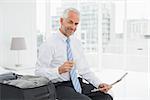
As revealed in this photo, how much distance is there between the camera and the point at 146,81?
16.4ft

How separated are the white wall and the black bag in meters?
3.47

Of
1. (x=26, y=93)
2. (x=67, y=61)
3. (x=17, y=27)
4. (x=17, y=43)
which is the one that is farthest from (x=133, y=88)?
(x=26, y=93)

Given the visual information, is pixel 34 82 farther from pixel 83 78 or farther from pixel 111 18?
pixel 111 18

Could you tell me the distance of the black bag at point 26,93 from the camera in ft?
5.20

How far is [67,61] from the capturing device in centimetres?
201

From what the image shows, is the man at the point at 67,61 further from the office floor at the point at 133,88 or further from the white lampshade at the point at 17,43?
the white lampshade at the point at 17,43

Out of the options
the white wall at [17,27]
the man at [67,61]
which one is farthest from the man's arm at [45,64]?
the white wall at [17,27]

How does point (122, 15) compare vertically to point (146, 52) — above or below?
above

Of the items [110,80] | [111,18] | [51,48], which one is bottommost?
[110,80]

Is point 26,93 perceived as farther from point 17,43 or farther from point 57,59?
point 17,43

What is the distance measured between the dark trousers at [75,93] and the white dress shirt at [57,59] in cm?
6

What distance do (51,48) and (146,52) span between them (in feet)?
16.2

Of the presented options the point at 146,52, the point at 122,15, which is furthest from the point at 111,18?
the point at 146,52

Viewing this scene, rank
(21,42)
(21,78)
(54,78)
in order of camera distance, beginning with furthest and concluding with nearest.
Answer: (21,42)
(54,78)
(21,78)
